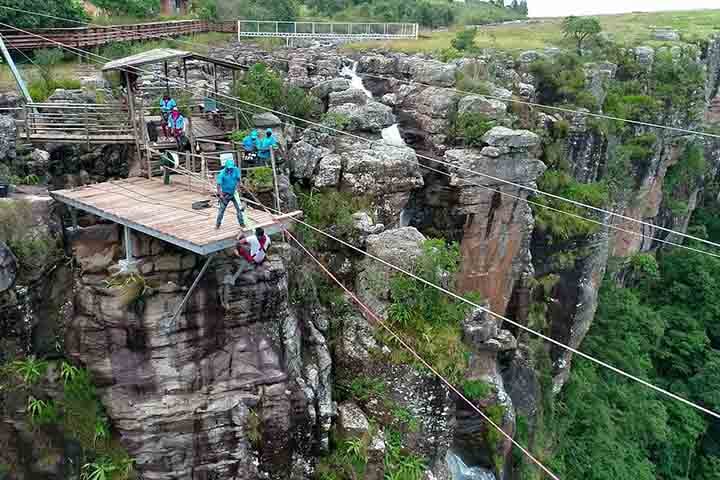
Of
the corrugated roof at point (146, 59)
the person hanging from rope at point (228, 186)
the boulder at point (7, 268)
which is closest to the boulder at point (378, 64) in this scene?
the corrugated roof at point (146, 59)

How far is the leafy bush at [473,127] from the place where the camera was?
62.3 ft

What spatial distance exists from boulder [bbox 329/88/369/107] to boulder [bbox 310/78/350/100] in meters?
0.56

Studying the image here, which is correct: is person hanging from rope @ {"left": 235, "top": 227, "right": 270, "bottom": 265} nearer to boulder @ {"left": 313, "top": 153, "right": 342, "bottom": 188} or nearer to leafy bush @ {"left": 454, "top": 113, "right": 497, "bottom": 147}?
boulder @ {"left": 313, "top": 153, "right": 342, "bottom": 188}

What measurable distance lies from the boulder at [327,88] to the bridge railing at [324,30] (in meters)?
11.0

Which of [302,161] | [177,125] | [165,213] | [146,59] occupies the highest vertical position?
[146,59]

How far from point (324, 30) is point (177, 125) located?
2169 centimetres

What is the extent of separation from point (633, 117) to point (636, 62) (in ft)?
18.4

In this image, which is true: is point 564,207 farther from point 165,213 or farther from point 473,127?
point 165,213

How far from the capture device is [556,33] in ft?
136

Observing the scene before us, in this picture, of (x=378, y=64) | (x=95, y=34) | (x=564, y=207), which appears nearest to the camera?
(x=95, y=34)

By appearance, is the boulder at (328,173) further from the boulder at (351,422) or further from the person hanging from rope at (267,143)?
the boulder at (351,422)

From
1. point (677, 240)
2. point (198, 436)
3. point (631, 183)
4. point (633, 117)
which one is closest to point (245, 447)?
point (198, 436)

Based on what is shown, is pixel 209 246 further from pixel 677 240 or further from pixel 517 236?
pixel 677 240

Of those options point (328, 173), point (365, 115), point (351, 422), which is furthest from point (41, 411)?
point (365, 115)
